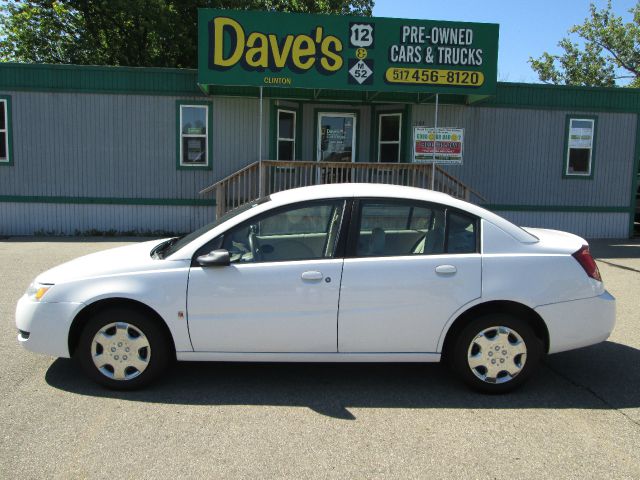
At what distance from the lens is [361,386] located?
14.4 feet

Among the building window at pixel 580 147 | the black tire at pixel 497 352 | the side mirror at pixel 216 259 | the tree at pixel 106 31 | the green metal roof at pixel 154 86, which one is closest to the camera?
the side mirror at pixel 216 259

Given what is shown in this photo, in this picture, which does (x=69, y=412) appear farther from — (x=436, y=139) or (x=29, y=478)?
(x=436, y=139)

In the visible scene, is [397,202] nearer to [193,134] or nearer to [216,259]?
[216,259]

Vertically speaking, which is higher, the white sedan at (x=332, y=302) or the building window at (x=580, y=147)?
the building window at (x=580, y=147)

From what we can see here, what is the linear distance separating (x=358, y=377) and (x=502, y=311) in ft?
4.32

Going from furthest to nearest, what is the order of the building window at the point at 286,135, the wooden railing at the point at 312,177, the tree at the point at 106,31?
1. the tree at the point at 106,31
2. the building window at the point at 286,135
3. the wooden railing at the point at 312,177

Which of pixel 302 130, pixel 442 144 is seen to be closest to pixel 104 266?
pixel 442 144

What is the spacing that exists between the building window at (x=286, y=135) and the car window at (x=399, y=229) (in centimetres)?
964

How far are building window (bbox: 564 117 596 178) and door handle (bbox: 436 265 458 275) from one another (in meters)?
11.6

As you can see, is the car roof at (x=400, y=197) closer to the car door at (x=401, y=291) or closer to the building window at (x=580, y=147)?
the car door at (x=401, y=291)

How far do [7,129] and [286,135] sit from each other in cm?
667

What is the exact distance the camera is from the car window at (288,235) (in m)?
4.16

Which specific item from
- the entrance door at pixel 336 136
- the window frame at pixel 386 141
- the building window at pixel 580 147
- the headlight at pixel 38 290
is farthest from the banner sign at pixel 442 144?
the headlight at pixel 38 290

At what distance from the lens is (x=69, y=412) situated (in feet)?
12.4
